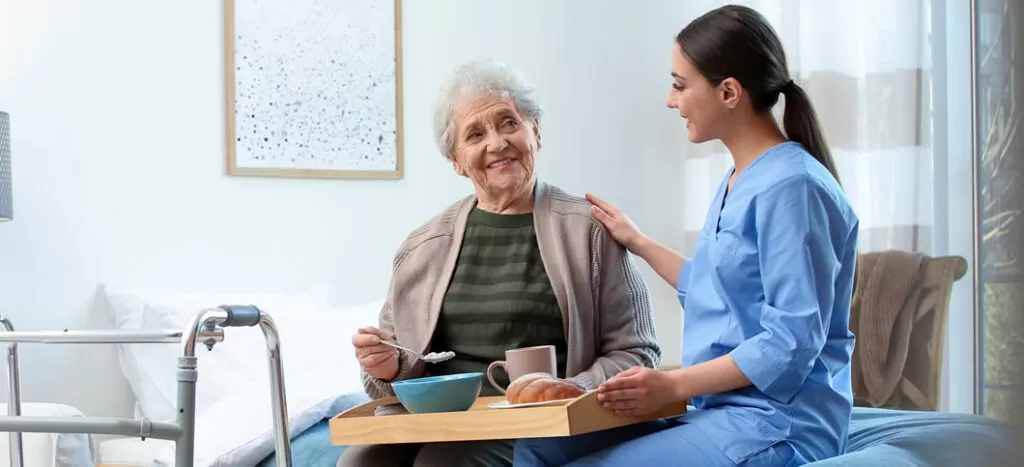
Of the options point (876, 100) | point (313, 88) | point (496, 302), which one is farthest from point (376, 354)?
point (876, 100)

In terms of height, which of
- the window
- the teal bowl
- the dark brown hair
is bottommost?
the teal bowl

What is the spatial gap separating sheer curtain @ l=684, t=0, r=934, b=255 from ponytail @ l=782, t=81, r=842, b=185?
64.4 inches

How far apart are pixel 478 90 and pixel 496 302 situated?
40cm

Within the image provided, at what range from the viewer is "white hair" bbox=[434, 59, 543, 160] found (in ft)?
6.40

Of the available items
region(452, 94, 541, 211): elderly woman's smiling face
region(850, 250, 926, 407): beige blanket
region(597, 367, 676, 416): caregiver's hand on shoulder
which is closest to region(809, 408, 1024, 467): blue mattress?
region(597, 367, 676, 416): caregiver's hand on shoulder

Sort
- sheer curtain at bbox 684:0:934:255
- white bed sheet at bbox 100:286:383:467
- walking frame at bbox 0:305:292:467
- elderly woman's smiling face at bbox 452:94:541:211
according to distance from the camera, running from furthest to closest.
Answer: sheer curtain at bbox 684:0:934:255
white bed sheet at bbox 100:286:383:467
elderly woman's smiling face at bbox 452:94:541:211
walking frame at bbox 0:305:292:467

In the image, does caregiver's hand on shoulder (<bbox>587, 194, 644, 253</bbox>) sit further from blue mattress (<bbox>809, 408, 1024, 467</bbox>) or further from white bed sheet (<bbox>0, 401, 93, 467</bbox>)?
white bed sheet (<bbox>0, 401, 93, 467</bbox>)

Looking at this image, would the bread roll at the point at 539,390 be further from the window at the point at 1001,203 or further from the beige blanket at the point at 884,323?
the beige blanket at the point at 884,323

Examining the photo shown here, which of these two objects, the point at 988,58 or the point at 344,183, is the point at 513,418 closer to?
the point at 988,58

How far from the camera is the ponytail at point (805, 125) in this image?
1.56 m

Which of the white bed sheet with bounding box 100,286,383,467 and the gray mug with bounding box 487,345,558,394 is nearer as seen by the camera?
the gray mug with bounding box 487,345,558,394

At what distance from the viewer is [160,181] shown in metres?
3.18

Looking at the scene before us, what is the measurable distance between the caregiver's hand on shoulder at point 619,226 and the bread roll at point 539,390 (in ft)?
1.51

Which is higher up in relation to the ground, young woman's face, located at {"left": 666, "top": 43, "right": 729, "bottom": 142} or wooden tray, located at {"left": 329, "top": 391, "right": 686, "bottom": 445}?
young woman's face, located at {"left": 666, "top": 43, "right": 729, "bottom": 142}
